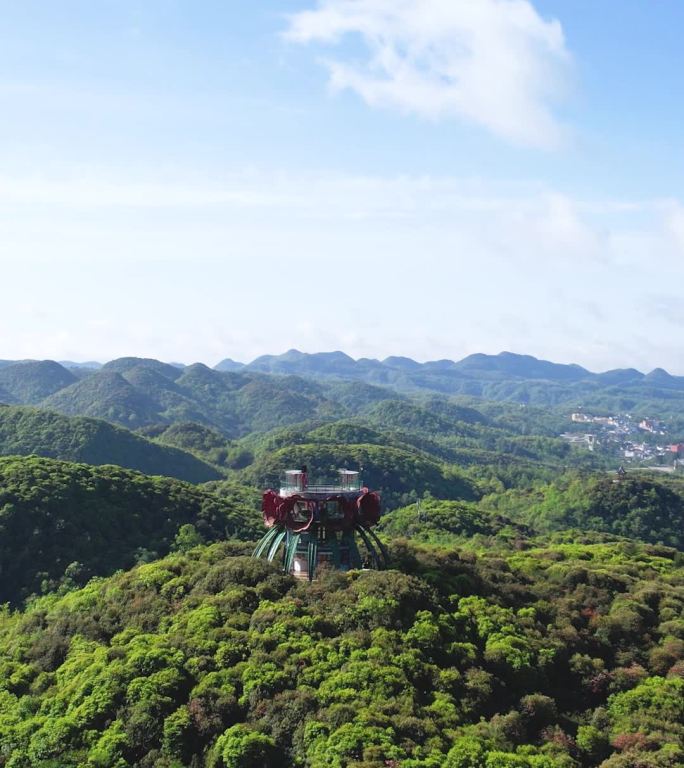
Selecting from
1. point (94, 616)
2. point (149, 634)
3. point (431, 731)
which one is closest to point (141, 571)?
point (94, 616)

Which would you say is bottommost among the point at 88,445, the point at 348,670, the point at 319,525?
the point at 88,445

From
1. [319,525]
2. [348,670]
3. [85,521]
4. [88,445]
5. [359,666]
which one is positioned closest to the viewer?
[348,670]

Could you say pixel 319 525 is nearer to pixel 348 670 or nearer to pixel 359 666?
pixel 359 666

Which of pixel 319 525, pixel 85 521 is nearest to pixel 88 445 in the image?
pixel 85 521

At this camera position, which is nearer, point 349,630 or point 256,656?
point 256,656

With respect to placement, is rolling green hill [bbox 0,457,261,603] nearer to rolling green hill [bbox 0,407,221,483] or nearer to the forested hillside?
the forested hillside

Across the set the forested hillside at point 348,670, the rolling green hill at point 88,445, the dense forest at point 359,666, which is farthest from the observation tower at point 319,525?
the rolling green hill at point 88,445

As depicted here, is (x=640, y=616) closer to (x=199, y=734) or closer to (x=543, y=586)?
(x=543, y=586)
